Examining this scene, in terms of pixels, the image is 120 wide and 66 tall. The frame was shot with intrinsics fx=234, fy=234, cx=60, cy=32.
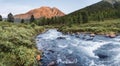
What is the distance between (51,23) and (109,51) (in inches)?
4855

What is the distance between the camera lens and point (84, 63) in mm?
27969

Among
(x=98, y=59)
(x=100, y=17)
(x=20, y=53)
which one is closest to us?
(x=20, y=53)

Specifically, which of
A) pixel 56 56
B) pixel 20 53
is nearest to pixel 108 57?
pixel 56 56

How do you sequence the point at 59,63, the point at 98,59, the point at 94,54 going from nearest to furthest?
the point at 59,63 → the point at 98,59 → the point at 94,54

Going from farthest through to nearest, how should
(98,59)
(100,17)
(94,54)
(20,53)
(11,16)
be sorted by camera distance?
(11,16) → (100,17) → (94,54) → (98,59) → (20,53)

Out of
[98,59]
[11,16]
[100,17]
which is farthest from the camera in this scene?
[11,16]

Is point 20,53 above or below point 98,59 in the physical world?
above

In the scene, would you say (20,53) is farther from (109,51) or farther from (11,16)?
(11,16)

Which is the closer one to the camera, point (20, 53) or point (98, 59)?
point (20, 53)

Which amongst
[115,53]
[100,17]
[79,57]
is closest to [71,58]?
[79,57]

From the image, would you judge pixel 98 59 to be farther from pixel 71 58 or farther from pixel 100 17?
pixel 100 17

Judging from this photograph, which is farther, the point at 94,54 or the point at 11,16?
the point at 11,16

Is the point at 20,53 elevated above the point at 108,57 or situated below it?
above

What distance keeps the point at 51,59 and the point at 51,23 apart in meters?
128
